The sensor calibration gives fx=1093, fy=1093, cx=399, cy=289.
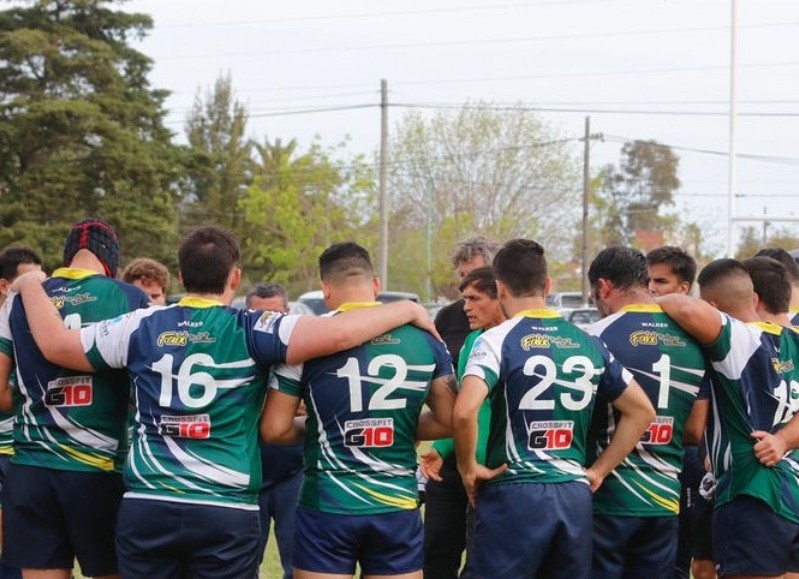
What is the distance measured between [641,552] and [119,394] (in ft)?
9.14

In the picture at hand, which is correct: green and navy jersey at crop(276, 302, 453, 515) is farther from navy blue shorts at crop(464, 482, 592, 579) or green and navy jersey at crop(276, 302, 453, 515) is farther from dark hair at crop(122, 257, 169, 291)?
dark hair at crop(122, 257, 169, 291)

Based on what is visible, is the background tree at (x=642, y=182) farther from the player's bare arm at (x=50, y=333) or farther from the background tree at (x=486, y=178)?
the player's bare arm at (x=50, y=333)

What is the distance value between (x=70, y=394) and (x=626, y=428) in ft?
9.04

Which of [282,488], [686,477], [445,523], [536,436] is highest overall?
[536,436]

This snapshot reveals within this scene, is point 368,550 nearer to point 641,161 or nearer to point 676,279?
point 676,279

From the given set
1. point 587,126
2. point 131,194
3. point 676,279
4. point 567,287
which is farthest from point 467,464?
point 567,287

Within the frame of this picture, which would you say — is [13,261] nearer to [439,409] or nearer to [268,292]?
[268,292]

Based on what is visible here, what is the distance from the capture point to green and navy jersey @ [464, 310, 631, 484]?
5.16 meters

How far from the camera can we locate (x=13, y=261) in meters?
7.29

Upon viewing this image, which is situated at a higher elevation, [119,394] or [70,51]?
[70,51]

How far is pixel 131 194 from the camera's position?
129ft

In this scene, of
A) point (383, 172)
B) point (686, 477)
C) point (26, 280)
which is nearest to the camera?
point (26, 280)

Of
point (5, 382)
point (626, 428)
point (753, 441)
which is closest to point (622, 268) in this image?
point (626, 428)

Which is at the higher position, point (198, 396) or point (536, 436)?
point (198, 396)
